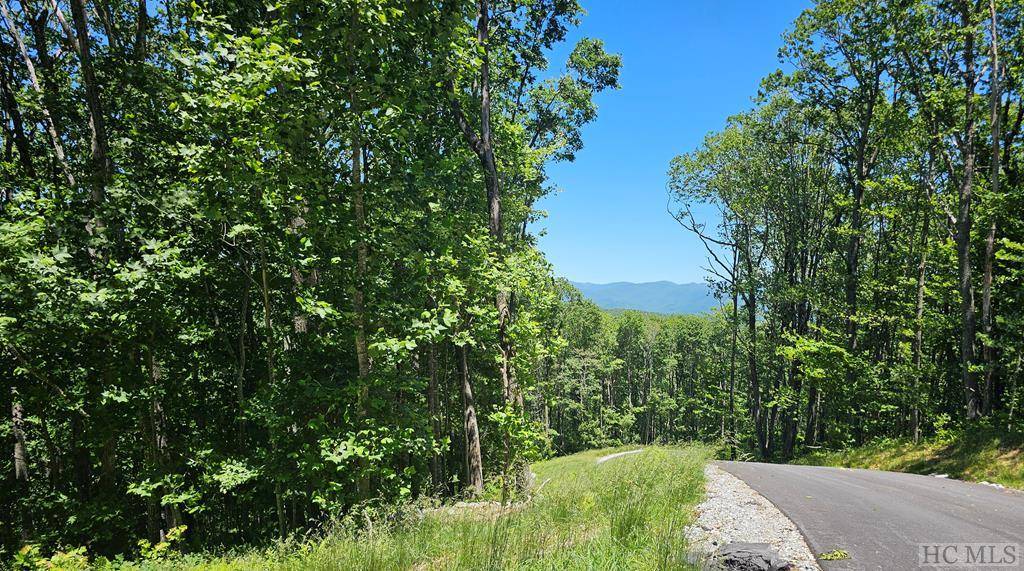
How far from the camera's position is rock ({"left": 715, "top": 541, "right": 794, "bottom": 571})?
14.6ft

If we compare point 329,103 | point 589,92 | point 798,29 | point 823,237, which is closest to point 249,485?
point 329,103

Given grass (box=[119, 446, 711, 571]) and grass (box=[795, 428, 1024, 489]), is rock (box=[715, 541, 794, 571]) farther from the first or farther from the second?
grass (box=[795, 428, 1024, 489])

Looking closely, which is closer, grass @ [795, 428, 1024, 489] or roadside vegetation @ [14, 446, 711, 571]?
roadside vegetation @ [14, 446, 711, 571]

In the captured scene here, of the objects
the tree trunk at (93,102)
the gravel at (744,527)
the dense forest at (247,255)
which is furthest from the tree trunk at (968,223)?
the tree trunk at (93,102)

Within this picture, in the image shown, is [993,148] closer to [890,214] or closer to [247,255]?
[890,214]

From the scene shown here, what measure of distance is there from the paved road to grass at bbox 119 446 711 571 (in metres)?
1.68

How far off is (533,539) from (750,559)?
7.66ft

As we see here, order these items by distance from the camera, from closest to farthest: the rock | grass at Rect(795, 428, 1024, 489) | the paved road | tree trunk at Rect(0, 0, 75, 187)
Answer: the rock → the paved road → tree trunk at Rect(0, 0, 75, 187) → grass at Rect(795, 428, 1024, 489)

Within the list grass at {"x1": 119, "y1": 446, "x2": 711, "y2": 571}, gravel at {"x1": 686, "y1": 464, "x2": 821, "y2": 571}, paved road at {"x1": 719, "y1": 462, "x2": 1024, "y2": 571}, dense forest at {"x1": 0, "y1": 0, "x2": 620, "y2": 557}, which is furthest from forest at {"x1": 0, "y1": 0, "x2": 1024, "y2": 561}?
paved road at {"x1": 719, "y1": 462, "x2": 1024, "y2": 571}

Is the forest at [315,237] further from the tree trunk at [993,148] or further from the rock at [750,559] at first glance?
the rock at [750,559]

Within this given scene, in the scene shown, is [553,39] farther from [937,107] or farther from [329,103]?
[937,107]

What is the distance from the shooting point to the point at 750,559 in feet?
14.8

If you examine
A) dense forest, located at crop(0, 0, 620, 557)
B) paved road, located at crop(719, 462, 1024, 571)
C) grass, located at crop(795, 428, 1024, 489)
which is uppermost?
dense forest, located at crop(0, 0, 620, 557)

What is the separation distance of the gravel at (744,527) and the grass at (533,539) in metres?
0.27
